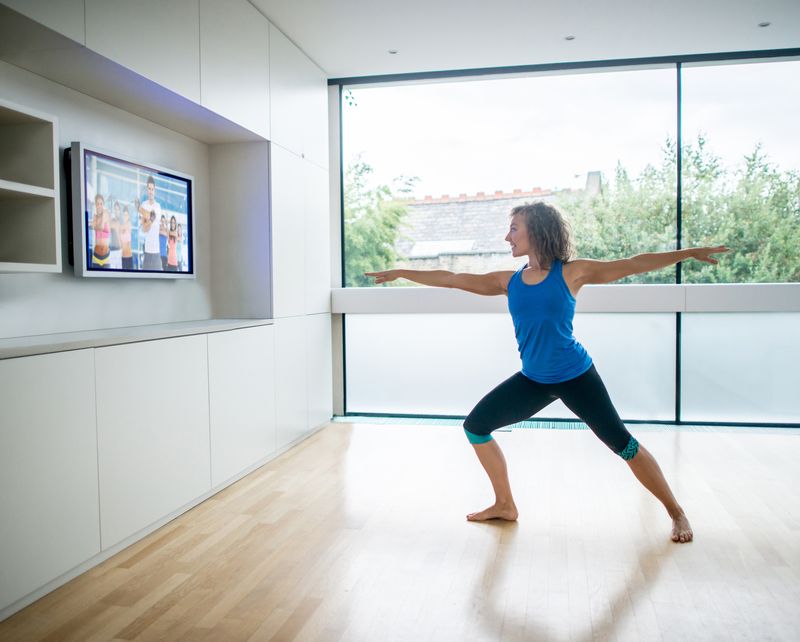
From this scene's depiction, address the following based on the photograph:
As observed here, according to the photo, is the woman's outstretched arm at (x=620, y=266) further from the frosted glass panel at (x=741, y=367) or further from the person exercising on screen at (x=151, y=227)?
the frosted glass panel at (x=741, y=367)

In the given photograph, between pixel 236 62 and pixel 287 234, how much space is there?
3.92 ft

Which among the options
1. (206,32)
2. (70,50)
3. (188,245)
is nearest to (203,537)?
(188,245)

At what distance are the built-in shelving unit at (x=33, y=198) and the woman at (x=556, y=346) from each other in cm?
189

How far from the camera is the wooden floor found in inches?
84.7

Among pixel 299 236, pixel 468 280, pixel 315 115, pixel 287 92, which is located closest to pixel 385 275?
pixel 468 280

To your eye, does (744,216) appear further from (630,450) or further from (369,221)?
(630,450)

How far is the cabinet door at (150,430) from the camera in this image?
2.72 meters

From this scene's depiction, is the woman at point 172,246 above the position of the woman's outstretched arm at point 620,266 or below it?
above

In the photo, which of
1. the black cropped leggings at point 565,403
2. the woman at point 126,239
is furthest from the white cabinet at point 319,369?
the black cropped leggings at point 565,403

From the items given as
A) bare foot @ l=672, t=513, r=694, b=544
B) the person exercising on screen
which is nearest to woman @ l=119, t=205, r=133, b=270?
the person exercising on screen

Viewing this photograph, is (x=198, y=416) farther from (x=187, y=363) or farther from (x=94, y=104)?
(x=94, y=104)

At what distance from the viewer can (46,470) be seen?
7.88ft

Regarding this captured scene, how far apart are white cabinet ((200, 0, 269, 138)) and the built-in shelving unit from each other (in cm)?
102

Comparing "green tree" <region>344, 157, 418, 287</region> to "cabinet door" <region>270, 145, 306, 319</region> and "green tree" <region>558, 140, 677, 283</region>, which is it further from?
"green tree" <region>558, 140, 677, 283</region>
